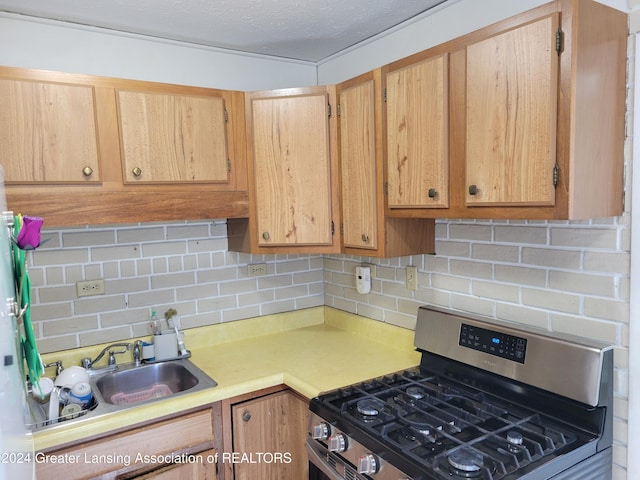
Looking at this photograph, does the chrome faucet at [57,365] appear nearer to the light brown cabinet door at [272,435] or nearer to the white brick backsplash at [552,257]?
the light brown cabinet door at [272,435]

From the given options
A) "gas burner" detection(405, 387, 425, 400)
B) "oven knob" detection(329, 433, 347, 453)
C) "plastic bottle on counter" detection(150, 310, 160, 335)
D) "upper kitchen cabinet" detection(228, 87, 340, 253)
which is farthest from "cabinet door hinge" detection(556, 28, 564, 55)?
"plastic bottle on counter" detection(150, 310, 160, 335)

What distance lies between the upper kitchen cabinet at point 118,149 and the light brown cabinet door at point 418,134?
69cm

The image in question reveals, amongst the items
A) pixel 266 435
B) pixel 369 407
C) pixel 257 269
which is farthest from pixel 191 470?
pixel 257 269

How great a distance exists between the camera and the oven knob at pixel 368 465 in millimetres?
1326

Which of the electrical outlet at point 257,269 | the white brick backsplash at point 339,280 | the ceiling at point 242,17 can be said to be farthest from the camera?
the electrical outlet at point 257,269

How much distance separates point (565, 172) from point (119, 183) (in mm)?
1534

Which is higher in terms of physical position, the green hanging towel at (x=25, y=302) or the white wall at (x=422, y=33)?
the white wall at (x=422, y=33)

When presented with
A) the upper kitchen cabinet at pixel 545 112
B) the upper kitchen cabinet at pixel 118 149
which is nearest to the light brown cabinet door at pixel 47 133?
the upper kitchen cabinet at pixel 118 149

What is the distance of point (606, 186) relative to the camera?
1.29 meters

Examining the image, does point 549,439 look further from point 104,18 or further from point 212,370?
point 104,18

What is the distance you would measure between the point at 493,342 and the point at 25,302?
1424 mm

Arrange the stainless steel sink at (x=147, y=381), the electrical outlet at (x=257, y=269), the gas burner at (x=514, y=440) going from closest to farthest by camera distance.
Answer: the gas burner at (x=514, y=440) → the stainless steel sink at (x=147, y=381) → the electrical outlet at (x=257, y=269)

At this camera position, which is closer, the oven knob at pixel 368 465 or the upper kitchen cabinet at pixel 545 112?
the upper kitchen cabinet at pixel 545 112

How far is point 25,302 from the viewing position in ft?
3.26
